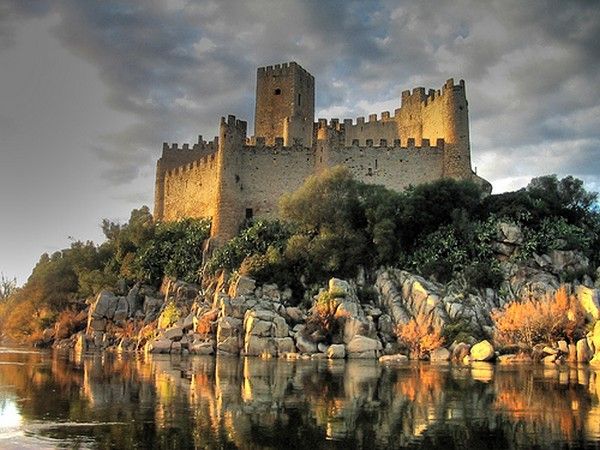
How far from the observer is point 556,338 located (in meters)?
38.2

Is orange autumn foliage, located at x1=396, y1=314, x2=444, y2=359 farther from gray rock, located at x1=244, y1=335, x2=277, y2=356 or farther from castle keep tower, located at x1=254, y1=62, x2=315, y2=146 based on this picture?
castle keep tower, located at x1=254, y1=62, x2=315, y2=146

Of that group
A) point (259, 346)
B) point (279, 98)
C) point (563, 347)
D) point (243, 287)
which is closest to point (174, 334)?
point (243, 287)

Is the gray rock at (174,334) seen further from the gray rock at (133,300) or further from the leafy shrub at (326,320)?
the gray rock at (133,300)

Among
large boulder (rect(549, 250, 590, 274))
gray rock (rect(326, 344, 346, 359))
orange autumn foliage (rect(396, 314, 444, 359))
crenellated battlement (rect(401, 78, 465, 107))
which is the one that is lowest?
gray rock (rect(326, 344, 346, 359))

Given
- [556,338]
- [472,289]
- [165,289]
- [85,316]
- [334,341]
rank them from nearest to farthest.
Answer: [556,338] → [334,341] → [472,289] → [165,289] → [85,316]

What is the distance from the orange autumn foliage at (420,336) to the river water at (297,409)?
9892mm

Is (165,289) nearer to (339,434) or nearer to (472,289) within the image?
(472,289)

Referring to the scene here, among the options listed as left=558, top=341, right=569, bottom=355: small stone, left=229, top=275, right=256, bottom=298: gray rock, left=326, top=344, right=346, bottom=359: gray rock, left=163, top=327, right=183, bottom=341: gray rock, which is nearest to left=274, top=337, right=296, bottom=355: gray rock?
left=326, top=344, right=346, bottom=359: gray rock

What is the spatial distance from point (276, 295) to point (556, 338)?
17.8 meters

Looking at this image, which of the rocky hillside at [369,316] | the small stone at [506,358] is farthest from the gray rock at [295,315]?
the small stone at [506,358]

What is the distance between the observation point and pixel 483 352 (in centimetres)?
3725

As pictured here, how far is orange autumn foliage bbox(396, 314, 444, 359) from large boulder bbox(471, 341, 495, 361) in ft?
7.48

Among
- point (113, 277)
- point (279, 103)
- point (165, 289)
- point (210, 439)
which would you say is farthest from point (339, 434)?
point (279, 103)

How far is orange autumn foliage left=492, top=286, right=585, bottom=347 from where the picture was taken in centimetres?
3800
